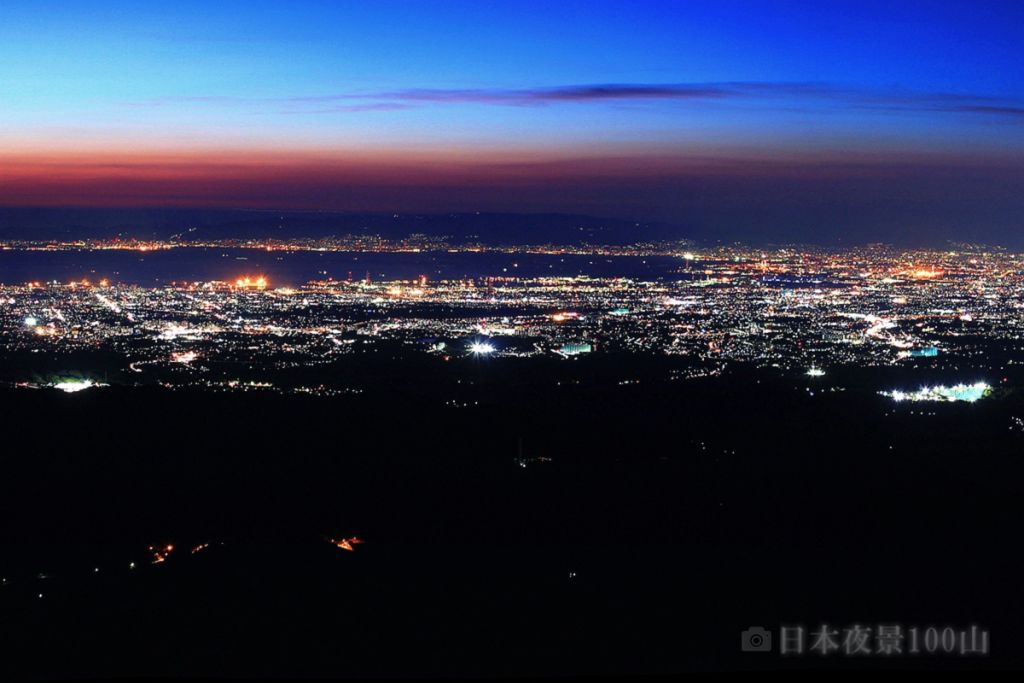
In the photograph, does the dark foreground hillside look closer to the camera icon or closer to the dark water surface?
the camera icon

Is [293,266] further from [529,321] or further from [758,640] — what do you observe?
[758,640]

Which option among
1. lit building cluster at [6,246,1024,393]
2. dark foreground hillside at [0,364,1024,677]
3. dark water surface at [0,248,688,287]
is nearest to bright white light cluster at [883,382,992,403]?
dark foreground hillside at [0,364,1024,677]

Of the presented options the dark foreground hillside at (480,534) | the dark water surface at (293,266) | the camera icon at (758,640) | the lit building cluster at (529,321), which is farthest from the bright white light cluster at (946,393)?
the dark water surface at (293,266)

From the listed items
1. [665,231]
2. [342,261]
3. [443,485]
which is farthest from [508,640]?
[665,231]

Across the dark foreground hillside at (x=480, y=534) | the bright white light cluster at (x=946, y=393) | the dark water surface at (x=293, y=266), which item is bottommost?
the bright white light cluster at (x=946, y=393)

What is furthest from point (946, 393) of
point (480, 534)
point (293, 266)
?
point (293, 266)

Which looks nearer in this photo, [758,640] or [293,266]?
[758,640]

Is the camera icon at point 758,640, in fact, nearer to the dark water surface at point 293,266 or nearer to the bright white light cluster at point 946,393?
the bright white light cluster at point 946,393

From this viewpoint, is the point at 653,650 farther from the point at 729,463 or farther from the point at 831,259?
the point at 831,259
